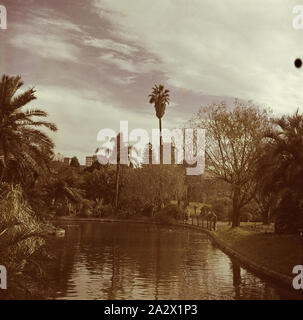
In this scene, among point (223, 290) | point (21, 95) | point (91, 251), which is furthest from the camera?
point (91, 251)

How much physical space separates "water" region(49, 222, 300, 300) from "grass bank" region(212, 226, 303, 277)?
100 centimetres

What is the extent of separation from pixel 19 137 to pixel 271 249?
50.5 feet

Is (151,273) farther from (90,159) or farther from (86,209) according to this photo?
(90,159)

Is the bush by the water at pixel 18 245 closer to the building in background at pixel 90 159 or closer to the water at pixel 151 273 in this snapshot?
the water at pixel 151 273

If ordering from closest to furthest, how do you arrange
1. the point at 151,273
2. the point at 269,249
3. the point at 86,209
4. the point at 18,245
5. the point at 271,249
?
the point at 18,245, the point at 151,273, the point at 271,249, the point at 269,249, the point at 86,209

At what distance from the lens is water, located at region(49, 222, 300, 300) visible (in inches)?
677

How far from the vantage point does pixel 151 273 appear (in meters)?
21.3

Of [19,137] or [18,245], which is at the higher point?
[19,137]

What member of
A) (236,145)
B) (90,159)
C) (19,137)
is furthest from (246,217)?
(90,159)

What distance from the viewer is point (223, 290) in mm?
18031
